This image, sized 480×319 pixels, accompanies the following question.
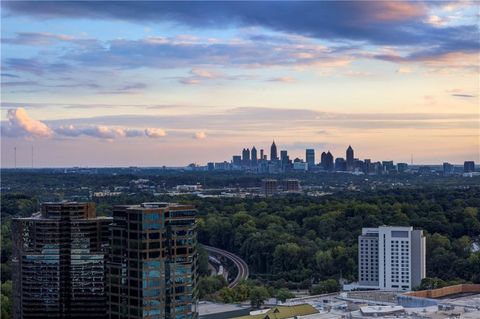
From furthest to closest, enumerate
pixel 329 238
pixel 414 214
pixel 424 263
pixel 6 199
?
pixel 6 199 → pixel 414 214 → pixel 329 238 → pixel 424 263

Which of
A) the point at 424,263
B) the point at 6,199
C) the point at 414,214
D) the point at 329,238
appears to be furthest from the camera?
the point at 6,199

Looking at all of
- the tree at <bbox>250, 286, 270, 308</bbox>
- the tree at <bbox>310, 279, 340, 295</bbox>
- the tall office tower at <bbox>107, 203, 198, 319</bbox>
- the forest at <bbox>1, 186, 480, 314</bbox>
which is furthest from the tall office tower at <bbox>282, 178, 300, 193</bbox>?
the tall office tower at <bbox>107, 203, 198, 319</bbox>

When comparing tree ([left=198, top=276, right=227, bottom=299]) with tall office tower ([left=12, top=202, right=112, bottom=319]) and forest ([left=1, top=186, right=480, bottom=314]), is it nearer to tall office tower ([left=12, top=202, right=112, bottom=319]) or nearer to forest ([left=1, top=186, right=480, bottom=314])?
forest ([left=1, top=186, right=480, bottom=314])

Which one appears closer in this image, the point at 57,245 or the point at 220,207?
the point at 57,245

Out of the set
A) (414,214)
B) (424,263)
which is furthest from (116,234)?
(414,214)

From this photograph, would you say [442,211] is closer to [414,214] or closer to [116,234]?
[414,214]

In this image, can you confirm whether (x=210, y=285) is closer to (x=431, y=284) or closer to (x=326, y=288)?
(x=326, y=288)

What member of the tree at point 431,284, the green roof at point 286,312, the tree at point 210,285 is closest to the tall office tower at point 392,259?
the tree at point 431,284
